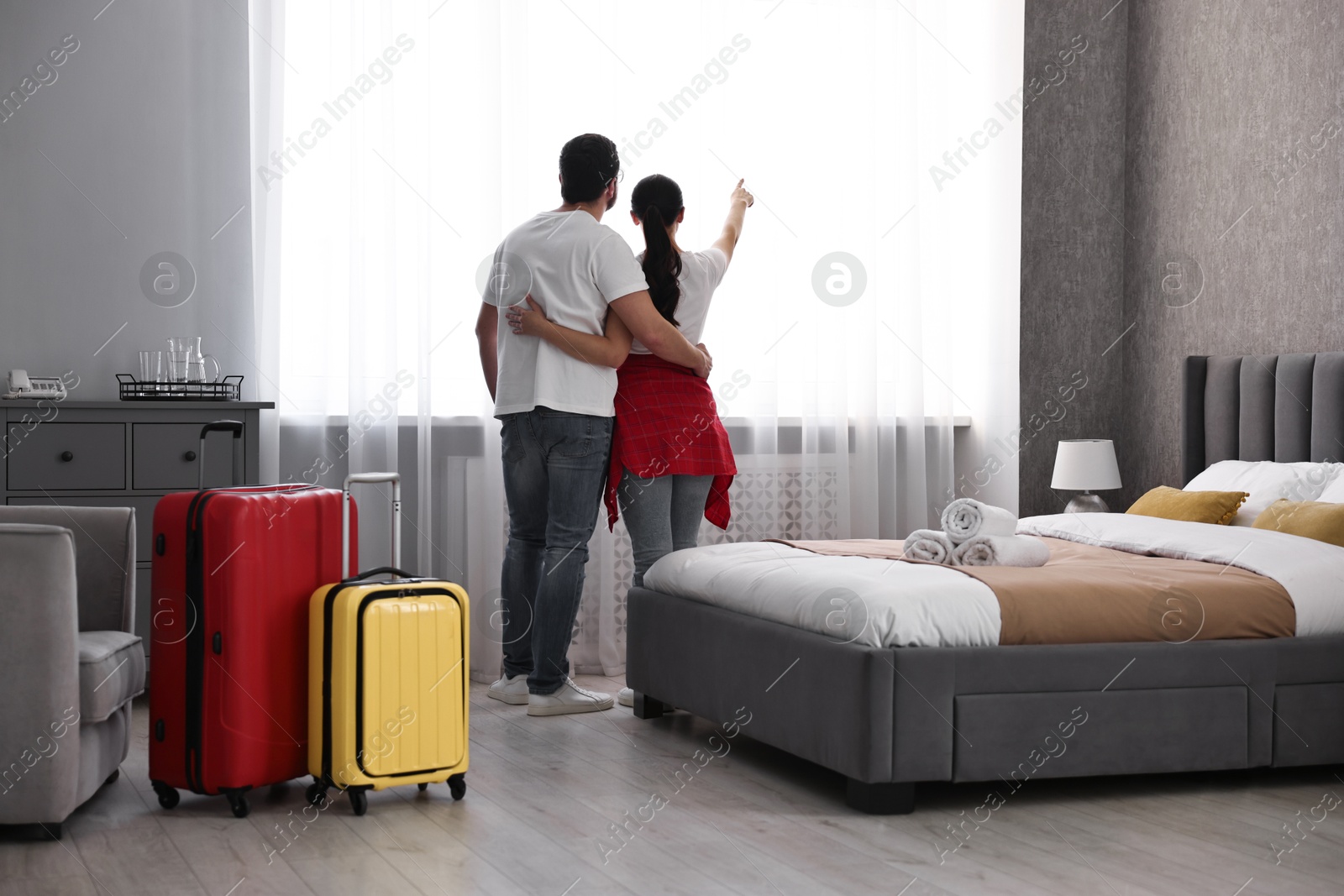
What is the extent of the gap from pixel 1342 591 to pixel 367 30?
11.1 feet

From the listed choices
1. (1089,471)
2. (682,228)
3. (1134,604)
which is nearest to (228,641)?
(1134,604)

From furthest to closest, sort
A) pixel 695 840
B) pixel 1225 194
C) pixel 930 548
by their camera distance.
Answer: pixel 1225 194, pixel 930 548, pixel 695 840

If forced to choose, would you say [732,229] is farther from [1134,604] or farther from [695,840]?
[695,840]

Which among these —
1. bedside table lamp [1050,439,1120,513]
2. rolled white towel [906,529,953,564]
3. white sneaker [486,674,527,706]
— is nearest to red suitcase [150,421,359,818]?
white sneaker [486,674,527,706]

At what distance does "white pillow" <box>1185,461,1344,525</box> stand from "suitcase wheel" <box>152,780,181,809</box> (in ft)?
9.80

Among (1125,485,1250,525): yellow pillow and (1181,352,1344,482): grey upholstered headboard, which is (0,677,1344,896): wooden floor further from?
(1181,352,1344,482): grey upholstered headboard

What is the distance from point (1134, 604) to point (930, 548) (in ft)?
1.73

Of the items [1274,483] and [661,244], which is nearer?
[661,244]

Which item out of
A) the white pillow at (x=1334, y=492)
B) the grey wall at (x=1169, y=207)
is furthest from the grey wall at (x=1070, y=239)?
the white pillow at (x=1334, y=492)

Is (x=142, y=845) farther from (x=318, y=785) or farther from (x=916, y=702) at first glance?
(x=916, y=702)

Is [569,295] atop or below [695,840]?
atop

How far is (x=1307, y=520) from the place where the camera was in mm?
3357

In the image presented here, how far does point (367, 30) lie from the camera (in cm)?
429

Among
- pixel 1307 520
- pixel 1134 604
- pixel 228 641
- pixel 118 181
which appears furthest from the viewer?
pixel 118 181
